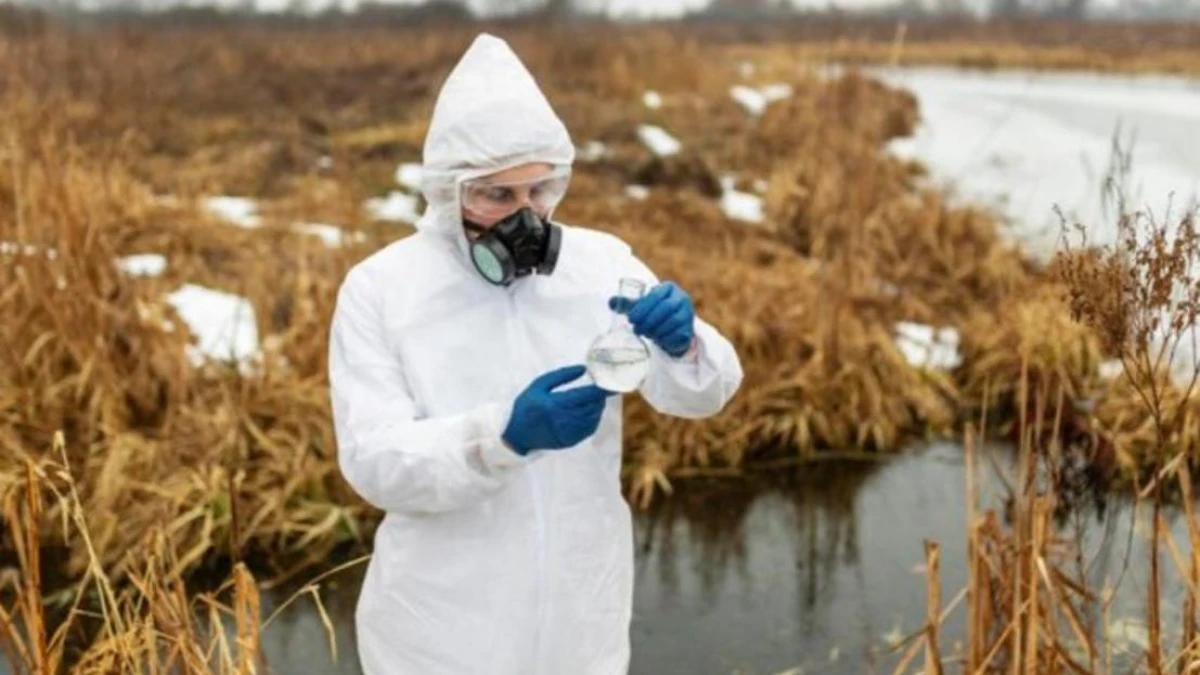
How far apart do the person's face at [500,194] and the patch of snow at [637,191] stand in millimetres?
6935

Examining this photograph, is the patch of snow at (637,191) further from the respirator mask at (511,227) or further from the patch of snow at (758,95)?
the respirator mask at (511,227)

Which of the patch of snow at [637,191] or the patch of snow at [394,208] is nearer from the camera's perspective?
the patch of snow at [394,208]

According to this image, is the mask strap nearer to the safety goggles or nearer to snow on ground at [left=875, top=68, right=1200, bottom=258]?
the safety goggles

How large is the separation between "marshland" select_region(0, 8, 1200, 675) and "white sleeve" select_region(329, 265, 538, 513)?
0.47 m

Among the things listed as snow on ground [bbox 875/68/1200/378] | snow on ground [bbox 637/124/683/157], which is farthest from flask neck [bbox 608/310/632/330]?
A: snow on ground [bbox 637/124/683/157]

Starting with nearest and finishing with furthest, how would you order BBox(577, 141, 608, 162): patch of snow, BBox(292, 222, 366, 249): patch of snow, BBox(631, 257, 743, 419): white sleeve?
BBox(631, 257, 743, 419): white sleeve < BBox(292, 222, 366, 249): patch of snow < BBox(577, 141, 608, 162): patch of snow

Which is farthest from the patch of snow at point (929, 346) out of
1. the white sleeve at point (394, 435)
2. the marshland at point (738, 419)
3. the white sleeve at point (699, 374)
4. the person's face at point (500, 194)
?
the white sleeve at point (394, 435)

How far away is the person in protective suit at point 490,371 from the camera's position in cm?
173

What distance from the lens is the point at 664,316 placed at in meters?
1.66

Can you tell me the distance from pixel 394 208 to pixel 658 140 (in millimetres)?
3657

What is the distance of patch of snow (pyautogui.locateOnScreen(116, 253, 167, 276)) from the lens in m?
5.73

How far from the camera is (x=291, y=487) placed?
4215 mm

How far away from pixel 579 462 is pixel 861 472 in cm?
333

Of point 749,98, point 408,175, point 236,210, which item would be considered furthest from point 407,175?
point 749,98
